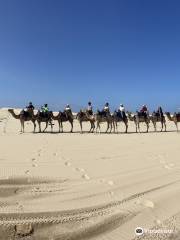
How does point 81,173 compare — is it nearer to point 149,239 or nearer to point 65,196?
point 65,196

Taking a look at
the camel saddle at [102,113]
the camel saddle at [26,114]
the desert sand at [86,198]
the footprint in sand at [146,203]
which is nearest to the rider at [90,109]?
the camel saddle at [102,113]

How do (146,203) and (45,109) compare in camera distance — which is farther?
(45,109)

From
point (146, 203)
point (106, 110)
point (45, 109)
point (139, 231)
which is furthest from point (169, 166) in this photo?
point (106, 110)

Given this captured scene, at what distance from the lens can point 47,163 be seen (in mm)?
9508

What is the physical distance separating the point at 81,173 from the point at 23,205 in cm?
261

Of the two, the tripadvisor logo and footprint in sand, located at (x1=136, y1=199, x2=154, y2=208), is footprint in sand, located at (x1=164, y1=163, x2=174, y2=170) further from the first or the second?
the tripadvisor logo

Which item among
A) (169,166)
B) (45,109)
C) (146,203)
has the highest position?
(45,109)

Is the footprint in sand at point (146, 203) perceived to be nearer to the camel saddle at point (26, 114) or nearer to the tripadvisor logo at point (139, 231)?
the tripadvisor logo at point (139, 231)

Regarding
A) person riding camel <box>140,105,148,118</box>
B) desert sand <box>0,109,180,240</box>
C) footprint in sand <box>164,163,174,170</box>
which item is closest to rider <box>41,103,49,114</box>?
person riding camel <box>140,105,148,118</box>

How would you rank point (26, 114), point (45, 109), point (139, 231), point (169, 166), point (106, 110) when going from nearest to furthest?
point (139, 231), point (169, 166), point (26, 114), point (45, 109), point (106, 110)

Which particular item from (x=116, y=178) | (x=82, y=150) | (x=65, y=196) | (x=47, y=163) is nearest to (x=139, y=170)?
(x=116, y=178)

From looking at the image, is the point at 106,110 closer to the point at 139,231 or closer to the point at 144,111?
the point at 144,111

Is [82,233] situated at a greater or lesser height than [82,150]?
lesser

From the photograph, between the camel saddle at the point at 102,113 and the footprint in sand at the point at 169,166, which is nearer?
the footprint in sand at the point at 169,166
